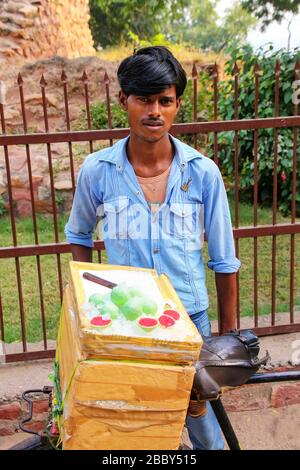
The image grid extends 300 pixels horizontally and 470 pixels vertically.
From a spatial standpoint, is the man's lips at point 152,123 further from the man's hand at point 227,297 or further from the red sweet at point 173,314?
the red sweet at point 173,314

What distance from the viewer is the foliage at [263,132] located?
5586 millimetres

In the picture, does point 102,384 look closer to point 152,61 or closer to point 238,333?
point 238,333

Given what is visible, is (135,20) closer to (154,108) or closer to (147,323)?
(154,108)

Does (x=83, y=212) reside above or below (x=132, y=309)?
above

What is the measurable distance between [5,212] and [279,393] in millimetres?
4031

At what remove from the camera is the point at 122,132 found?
9.26ft

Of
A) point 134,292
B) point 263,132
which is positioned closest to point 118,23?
point 263,132

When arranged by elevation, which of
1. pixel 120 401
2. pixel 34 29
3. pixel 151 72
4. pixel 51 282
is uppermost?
pixel 34 29

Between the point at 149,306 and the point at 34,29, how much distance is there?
31.8 ft

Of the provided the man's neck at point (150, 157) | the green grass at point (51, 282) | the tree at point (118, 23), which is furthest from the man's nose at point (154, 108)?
the tree at point (118, 23)

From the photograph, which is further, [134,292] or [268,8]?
[268,8]

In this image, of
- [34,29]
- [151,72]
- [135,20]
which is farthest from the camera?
[135,20]

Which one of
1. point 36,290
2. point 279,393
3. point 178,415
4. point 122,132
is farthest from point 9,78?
point 178,415

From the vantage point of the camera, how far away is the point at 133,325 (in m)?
1.15
